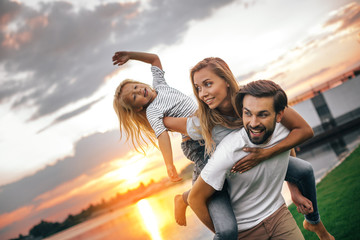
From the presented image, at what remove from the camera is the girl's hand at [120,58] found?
3.29m

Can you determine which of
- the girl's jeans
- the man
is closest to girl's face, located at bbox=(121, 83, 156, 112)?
the girl's jeans

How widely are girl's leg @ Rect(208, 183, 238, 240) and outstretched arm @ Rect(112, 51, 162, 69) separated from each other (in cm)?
186

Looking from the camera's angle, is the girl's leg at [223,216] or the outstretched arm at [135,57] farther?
the outstretched arm at [135,57]

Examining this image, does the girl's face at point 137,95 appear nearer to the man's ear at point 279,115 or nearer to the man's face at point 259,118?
the man's face at point 259,118

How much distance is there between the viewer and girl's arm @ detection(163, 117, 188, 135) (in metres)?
2.54

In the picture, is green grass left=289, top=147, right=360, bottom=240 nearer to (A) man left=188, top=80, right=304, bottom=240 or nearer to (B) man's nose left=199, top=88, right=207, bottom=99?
(A) man left=188, top=80, right=304, bottom=240

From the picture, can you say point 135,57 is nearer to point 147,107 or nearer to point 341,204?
point 147,107

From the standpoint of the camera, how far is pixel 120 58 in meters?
3.33

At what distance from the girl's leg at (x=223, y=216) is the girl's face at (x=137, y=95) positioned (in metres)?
1.31

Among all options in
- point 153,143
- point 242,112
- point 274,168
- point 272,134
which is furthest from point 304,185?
point 153,143

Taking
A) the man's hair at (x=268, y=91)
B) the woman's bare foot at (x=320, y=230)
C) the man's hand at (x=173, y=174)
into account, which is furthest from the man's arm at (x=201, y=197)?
the woman's bare foot at (x=320, y=230)

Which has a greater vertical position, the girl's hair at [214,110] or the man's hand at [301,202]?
the girl's hair at [214,110]

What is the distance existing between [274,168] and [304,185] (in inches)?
21.1

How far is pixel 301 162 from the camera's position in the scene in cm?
264
